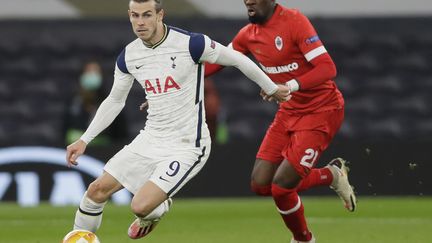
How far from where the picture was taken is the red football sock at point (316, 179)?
10.3 m

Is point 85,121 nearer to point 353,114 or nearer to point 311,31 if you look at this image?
point 353,114

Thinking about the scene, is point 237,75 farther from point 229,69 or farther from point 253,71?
point 253,71

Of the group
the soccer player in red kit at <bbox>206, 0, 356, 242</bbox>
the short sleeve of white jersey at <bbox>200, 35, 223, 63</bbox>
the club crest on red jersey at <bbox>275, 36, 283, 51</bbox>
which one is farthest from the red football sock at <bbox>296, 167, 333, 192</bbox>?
the short sleeve of white jersey at <bbox>200, 35, 223, 63</bbox>

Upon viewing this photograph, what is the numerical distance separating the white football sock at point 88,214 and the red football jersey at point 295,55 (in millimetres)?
1812

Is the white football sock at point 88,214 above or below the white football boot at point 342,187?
above

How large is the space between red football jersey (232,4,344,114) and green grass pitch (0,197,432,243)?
1.37 m

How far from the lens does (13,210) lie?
14.6 meters

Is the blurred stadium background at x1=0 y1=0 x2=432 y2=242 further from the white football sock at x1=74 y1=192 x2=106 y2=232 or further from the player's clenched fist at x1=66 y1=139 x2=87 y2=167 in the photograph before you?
the player's clenched fist at x1=66 y1=139 x2=87 y2=167

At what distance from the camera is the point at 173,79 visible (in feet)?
29.8

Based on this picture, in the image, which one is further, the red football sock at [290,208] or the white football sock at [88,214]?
the red football sock at [290,208]

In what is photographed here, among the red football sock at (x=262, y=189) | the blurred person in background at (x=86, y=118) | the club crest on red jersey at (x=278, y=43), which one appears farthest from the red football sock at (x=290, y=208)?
the blurred person in background at (x=86, y=118)

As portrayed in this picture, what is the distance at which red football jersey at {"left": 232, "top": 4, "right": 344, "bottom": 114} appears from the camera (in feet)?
31.8

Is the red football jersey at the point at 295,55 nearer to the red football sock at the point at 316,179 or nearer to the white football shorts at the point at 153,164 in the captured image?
the red football sock at the point at 316,179

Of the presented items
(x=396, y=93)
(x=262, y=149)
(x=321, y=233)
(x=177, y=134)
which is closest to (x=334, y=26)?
(x=396, y=93)
